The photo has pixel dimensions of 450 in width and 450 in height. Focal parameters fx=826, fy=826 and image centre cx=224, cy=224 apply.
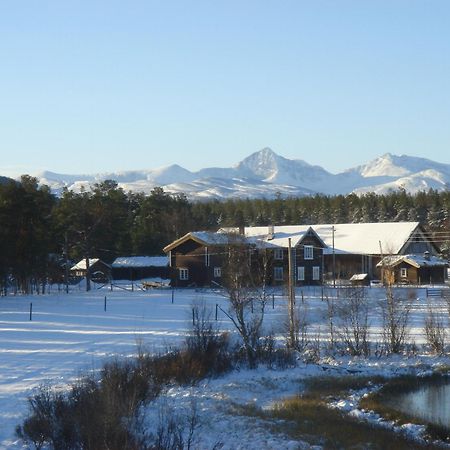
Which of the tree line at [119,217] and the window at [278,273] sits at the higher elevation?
the tree line at [119,217]

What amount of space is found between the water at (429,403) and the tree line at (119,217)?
1446 inches

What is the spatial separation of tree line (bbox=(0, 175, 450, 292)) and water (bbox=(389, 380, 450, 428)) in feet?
120

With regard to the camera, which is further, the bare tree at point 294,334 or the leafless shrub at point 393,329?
the leafless shrub at point 393,329

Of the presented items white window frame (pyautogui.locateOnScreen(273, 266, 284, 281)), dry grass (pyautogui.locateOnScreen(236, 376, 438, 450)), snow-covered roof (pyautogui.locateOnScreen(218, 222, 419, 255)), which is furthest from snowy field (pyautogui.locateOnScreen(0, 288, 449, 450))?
snow-covered roof (pyautogui.locateOnScreen(218, 222, 419, 255))

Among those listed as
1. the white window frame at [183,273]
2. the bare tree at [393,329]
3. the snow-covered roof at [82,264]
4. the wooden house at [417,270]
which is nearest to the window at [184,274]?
the white window frame at [183,273]

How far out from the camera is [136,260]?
277 ft

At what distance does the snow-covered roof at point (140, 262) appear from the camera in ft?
275

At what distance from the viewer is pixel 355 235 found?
88.2 meters

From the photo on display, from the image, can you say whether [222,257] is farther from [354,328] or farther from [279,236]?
[354,328]

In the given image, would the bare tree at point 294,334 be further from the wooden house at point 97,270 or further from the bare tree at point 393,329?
the wooden house at point 97,270

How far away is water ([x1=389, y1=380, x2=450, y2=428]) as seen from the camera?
70.4ft

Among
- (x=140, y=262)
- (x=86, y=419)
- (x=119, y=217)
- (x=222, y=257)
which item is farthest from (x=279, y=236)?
(x=86, y=419)

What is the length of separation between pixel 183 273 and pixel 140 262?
10860 millimetres

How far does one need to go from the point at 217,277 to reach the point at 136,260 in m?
14.0
